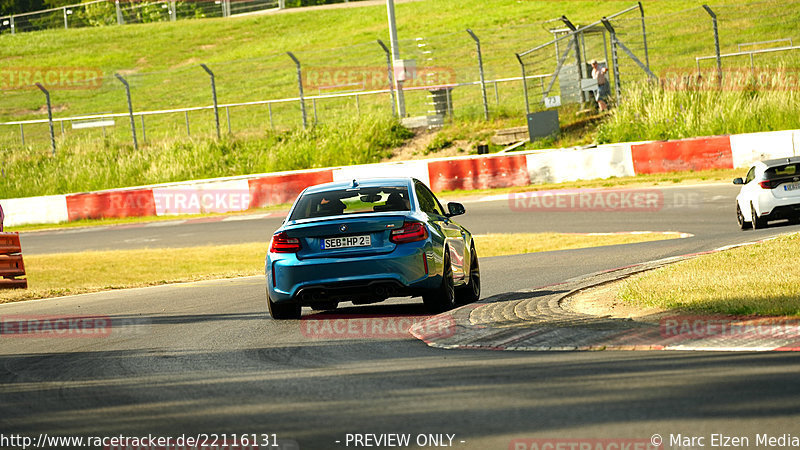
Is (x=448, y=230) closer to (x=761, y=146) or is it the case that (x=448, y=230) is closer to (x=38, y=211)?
(x=761, y=146)

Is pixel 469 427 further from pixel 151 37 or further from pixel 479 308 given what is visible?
pixel 151 37

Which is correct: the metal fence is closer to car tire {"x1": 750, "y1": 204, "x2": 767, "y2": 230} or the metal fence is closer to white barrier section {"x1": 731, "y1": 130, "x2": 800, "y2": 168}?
white barrier section {"x1": 731, "y1": 130, "x2": 800, "y2": 168}

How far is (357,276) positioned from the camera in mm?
10453

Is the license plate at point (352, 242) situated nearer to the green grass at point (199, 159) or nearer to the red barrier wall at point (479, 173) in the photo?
the red barrier wall at point (479, 173)

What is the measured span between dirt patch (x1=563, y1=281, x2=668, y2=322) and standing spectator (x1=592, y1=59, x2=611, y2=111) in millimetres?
18648

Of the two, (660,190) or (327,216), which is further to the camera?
(660,190)

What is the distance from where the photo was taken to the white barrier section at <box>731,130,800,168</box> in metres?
24.2

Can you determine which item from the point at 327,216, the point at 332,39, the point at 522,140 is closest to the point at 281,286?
the point at 327,216

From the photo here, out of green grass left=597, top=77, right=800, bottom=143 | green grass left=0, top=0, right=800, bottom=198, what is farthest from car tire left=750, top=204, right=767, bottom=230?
green grass left=0, top=0, right=800, bottom=198

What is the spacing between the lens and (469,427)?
577cm

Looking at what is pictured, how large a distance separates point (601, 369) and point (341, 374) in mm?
1773

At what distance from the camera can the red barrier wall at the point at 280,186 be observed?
29.4 meters

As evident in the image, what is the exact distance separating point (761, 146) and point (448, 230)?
49.8 feet

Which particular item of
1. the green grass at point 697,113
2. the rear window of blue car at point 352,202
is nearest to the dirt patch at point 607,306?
the rear window of blue car at point 352,202
